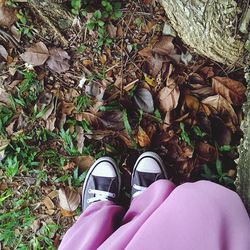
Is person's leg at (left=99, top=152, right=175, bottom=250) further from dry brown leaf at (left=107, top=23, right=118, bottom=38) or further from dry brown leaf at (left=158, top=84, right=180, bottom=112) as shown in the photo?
dry brown leaf at (left=107, top=23, right=118, bottom=38)

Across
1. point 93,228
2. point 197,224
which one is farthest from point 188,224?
point 93,228

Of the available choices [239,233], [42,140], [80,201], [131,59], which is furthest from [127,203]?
[239,233]

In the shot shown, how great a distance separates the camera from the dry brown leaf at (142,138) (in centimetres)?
Answer: 184

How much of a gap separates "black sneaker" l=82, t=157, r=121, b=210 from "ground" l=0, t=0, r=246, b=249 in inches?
1.9

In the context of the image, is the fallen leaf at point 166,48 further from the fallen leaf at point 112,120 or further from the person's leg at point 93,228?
the person's leg at point 93,228

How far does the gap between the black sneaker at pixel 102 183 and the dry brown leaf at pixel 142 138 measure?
0.15 m

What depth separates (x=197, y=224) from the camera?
4.15ft

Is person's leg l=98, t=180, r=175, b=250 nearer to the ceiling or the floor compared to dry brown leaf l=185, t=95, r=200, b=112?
nearer to the floor

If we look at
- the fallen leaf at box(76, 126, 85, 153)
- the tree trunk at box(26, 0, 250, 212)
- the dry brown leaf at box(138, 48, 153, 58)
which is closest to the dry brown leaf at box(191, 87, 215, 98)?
the tree trunk at box(26, 0, 250, 212)

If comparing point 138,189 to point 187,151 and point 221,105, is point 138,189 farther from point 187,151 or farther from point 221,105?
point 221,105

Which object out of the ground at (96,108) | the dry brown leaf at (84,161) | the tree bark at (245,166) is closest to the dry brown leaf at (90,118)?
the ground at (96,108)

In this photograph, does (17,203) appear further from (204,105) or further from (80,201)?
(204,105)

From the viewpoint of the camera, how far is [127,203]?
6.35ft

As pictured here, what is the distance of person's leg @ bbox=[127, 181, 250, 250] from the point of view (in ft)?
4.08
